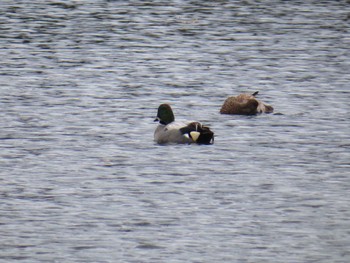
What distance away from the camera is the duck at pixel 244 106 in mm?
23359

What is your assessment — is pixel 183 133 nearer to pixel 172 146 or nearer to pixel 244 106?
pixel 172 146

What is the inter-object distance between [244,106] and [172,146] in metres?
3.59

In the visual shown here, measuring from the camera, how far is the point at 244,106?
23453mm

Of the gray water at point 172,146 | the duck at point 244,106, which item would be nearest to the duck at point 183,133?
the gray water at point 172,146

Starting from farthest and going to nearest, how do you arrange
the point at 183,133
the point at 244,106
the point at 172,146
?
1. the point at 244,106
2. the point at 183,133
3. the point at 172,146

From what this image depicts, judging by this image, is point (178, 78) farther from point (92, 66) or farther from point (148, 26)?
point (148, 26)

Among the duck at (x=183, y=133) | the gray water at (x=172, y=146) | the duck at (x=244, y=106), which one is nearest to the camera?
the gray water at (x=172, y=146)

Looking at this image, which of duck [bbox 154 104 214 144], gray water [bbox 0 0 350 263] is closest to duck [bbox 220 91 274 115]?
gray water [bbox 0 0 350 263]

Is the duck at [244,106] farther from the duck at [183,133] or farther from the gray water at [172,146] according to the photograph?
the duck at [183,133]

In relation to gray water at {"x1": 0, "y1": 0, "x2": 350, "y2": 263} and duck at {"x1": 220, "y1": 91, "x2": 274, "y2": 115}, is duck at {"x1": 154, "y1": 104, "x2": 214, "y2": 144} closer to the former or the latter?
gray water at {"x1": 0, "y1": 0, "x2": 350, "y2": 263}

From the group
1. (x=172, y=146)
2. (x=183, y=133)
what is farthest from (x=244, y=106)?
(x=172, y=146)

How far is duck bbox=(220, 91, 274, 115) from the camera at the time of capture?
920 inches

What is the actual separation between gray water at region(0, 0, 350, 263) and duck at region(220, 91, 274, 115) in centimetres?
26

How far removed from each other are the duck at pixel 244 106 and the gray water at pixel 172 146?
0.26m
